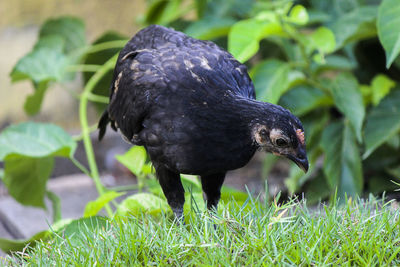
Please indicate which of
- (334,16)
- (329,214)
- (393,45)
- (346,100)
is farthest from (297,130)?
(334,16)

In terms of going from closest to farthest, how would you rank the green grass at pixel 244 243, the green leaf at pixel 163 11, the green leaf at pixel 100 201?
the green grass at pixel 244 243 → the green leaf at pixel 100 201 → the green leaf at pixel 163 11

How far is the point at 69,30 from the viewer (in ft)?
13.9

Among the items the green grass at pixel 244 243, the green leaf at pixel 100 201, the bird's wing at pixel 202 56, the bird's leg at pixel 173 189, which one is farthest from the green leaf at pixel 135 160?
the green grass at pixel 244 243

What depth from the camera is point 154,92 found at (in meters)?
2.16

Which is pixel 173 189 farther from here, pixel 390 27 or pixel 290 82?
pixel 290 82

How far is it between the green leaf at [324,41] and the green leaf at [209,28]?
0.57 meters

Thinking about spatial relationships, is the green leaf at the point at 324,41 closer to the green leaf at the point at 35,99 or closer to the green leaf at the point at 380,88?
the green leaf at the point at 380,88

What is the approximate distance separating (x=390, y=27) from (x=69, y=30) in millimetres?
2261

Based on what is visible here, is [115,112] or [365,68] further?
[365,68]

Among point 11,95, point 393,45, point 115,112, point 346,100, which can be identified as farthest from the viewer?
point 11,95

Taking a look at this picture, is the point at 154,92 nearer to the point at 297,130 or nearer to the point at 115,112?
the point at 115,112

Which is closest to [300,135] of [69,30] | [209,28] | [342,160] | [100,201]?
[100,201]

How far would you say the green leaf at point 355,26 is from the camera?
339 centimetres

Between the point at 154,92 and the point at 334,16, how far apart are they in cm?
215
